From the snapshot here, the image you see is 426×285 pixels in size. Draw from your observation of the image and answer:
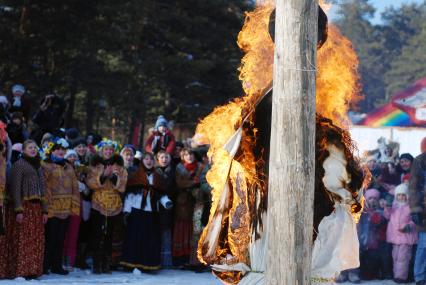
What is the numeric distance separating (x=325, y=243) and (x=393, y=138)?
21728 mm

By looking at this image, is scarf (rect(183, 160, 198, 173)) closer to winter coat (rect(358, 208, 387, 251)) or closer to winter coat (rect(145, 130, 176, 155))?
winter coat (rect(145, 130, 176, 155))

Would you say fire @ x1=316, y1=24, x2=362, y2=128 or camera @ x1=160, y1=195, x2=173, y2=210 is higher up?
fire @ x1=316, y1=24, x2=362, y2=128

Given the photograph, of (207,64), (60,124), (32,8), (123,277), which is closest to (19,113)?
(60,124)

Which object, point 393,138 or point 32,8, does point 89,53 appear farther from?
point 393,138

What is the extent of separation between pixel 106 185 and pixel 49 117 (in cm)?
305

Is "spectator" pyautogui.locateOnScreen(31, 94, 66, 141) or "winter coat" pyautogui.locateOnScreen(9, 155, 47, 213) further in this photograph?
"spectator" pyautogui.locateOnScreen(31, 94, 66, 141)

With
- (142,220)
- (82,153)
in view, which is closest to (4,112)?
(82,153)

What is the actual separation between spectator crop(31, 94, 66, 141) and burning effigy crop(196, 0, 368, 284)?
28.0ft

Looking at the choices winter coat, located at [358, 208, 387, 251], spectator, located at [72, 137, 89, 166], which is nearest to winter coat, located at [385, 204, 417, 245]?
winter coat, located at [358, 208, 387, 251]

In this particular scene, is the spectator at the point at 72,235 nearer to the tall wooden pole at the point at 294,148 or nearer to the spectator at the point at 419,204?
the spectator at the point at 419,204

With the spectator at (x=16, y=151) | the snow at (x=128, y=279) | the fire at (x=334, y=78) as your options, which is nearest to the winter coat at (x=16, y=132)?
the spectator at (x=16, y=151)

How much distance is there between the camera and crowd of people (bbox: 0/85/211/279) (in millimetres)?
11500

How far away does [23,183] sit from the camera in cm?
1138

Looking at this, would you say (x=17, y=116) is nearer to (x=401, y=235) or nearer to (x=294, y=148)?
(x=401, y=235)
